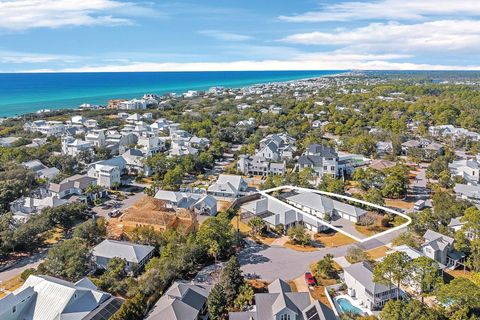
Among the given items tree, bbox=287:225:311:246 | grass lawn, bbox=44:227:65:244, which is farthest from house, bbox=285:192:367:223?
grass lawn, bbox=44:227:65:244

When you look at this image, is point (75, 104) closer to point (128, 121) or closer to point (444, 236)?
point (128, 121)

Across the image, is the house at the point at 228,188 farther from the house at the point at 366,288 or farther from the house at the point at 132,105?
the house at the point at 132,105

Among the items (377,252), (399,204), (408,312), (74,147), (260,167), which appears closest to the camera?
(408,312)

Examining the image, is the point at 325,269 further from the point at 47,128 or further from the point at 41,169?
the point at 47,128

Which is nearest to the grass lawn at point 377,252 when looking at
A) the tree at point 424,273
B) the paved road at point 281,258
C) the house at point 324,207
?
the paved road at point 281,258

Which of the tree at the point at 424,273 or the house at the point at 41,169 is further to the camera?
the house at the point at 41,169

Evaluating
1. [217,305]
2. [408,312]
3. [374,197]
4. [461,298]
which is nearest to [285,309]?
[217,305]

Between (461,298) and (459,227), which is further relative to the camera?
(459,227)

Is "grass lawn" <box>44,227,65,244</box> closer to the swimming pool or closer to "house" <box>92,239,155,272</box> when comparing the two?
"house" <box>92,239,155,272</box>
